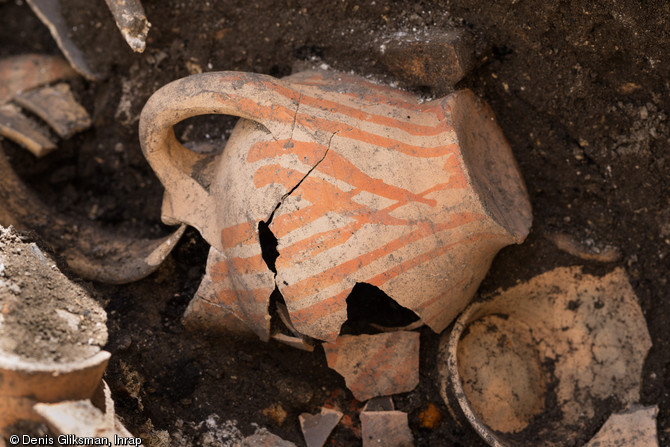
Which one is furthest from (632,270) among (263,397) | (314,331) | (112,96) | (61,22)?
(61,22)

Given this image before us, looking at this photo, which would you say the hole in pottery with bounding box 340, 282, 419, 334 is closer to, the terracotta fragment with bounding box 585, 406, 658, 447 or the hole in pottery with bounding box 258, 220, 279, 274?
the hole in pottery with bounding box 258, 220, 279, 274

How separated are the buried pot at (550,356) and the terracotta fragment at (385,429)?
0.70 feet

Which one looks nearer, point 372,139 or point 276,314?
point 372,139

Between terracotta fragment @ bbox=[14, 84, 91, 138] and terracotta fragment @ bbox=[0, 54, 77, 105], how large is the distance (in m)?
0.04

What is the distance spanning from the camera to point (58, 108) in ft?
10.7

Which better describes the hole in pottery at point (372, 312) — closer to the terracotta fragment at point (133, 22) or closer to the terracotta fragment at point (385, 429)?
the terracotta fragment at point (385, 429)

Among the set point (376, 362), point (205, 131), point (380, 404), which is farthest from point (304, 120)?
point (380, 404)

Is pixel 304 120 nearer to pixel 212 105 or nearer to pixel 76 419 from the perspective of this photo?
pixel 212 105

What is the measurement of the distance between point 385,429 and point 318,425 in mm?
270

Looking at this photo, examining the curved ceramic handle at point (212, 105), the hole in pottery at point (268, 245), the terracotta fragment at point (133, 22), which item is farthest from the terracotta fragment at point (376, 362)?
the terracotta fragment at point (133, 22)

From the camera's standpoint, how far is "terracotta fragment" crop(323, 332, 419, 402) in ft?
8.50

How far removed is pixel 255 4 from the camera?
2.95 metres

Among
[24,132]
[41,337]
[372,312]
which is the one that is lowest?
[372,312]

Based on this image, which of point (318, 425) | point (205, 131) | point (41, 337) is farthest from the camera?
point (205, 131)
